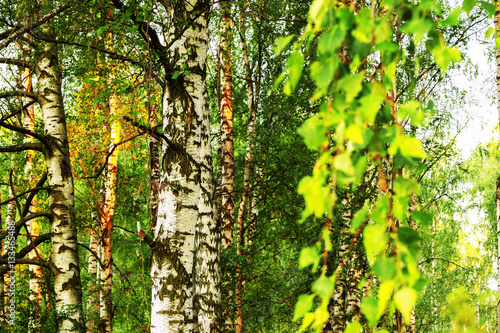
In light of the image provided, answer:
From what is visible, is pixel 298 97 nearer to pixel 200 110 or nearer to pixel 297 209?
pixel 297 209

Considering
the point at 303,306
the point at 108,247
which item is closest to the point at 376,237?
the point at 303,306

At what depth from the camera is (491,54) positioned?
1177 centimetres

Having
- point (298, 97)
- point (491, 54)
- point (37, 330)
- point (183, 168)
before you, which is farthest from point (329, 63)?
point (491, 54)

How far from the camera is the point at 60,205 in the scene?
5344 millimetres

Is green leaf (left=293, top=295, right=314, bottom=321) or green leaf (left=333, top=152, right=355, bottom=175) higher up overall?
green leaf (left=333, top=152, right=355, bottom=175)

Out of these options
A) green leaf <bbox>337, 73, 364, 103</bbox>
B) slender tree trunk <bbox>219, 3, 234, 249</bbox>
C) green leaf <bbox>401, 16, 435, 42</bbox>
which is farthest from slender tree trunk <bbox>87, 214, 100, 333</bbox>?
green leaf <bbox>401, 16, 435, 42</bbox>

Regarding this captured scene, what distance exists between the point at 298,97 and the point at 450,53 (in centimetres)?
988

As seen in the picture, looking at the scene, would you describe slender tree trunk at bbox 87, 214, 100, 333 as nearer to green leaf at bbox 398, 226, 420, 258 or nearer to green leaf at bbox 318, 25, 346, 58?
green leaf at bbox 398, 226, 420, 258

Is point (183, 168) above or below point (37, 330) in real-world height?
above

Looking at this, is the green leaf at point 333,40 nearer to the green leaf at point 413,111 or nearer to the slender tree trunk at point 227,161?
the green leaf at point 413,111

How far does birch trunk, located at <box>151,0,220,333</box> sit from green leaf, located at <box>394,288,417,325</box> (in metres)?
2.63

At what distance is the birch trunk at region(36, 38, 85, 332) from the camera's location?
5.06 meters

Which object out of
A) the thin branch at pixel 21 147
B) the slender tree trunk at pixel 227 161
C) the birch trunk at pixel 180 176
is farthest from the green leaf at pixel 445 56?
the slender tree trunk at pixel 227 161

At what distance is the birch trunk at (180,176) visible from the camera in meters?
3.43
